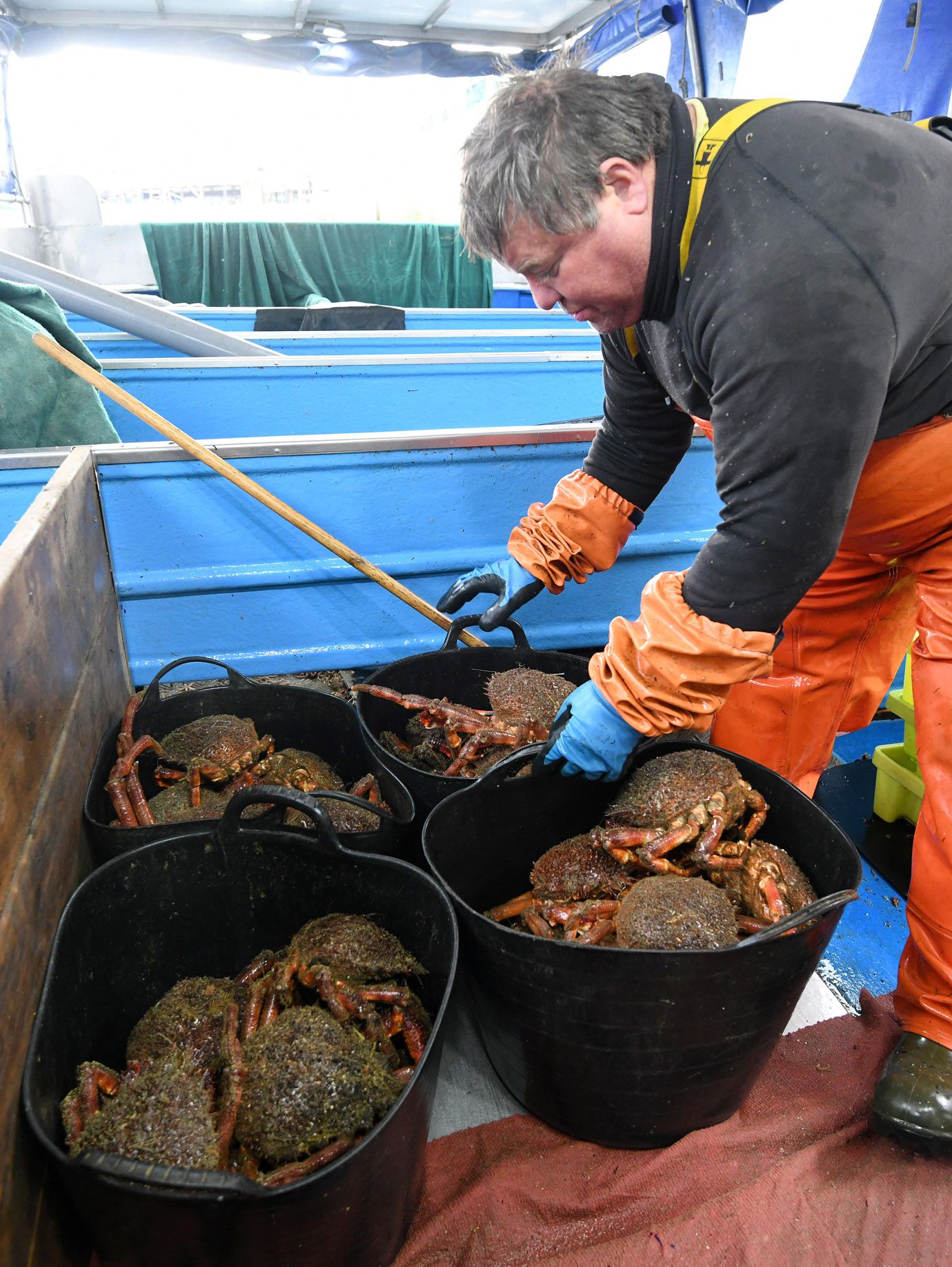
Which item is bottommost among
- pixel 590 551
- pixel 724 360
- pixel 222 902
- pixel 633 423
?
pixel 222 902

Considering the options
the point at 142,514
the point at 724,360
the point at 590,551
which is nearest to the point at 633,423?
the point at 590,551

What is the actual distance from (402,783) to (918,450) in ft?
3.59

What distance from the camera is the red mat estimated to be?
110 centimetres

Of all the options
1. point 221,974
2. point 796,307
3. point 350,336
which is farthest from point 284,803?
point 350,336

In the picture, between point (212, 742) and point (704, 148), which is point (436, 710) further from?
point (704, 148)

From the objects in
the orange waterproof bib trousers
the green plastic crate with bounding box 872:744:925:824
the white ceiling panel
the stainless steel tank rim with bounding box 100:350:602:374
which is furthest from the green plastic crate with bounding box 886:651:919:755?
the white ceiling panel

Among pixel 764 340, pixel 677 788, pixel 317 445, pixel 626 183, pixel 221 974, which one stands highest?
pixel 626 183

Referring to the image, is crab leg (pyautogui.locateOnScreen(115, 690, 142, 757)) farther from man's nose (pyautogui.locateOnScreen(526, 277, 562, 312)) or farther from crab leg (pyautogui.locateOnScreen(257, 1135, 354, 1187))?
man's nose (pyautogui.locateOnScreen(526, 277, 562, 312))

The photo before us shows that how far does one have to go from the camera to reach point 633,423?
170 cm

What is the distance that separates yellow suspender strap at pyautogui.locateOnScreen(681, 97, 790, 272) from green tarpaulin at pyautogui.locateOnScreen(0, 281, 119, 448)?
1.77 m

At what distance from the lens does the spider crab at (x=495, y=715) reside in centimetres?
160

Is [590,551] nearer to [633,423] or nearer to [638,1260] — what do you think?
[633,423]

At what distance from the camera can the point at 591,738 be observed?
1.24 metres

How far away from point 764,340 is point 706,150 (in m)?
0.31
